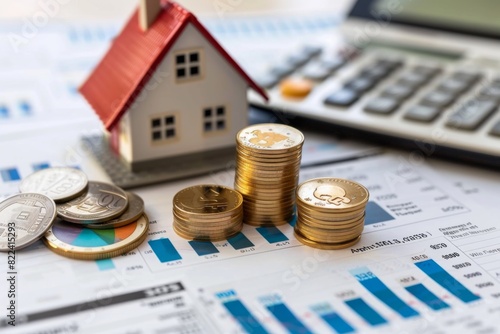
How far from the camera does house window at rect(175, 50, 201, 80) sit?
2.89 feet

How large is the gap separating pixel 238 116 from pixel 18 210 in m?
0.29

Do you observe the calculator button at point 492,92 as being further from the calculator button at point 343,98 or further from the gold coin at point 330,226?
the gold coin at point 330,226

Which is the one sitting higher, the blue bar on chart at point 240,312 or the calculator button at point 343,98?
the calculator button at point 343,98

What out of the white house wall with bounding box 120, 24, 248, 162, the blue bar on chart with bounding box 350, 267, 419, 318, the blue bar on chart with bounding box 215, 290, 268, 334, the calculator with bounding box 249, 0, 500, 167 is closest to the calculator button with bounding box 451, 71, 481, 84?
the calculator with bounding box 249, 0, 500, 167

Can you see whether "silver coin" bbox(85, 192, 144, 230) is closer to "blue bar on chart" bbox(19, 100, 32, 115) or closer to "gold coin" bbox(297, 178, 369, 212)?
"gold coin" bbox(297, 178, 369, 212)

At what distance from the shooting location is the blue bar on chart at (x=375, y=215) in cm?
84

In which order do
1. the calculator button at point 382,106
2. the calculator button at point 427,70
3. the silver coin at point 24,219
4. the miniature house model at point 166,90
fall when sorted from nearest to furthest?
the silver coin at point 24,219 < the miniature house model at point 166,90 < the calculator button at point 382,106 < the calculator button at point 427,70

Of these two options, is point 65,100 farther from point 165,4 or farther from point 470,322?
point 470,322

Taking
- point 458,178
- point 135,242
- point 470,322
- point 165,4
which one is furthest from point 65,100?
point 470,322

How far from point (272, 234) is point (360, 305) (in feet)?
0.48

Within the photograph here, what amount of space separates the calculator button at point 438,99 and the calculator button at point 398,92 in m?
0.02

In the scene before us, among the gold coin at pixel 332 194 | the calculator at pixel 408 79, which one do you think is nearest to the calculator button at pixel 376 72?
the calculator at pixel 408 79

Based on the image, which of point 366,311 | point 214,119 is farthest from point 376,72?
point 366,311

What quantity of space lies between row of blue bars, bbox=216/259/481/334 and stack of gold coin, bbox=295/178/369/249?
47 mm
